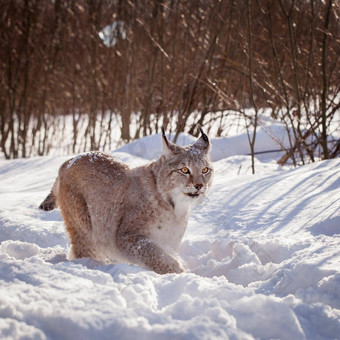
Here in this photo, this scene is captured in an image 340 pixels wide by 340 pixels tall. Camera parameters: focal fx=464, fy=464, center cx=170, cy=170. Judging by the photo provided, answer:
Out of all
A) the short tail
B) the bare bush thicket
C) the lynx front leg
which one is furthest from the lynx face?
the bare bush thicket

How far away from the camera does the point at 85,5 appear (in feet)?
31.2

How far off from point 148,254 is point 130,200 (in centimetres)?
50

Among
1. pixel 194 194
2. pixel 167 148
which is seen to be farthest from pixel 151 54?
pixel 194 194

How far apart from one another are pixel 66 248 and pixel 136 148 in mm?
3734

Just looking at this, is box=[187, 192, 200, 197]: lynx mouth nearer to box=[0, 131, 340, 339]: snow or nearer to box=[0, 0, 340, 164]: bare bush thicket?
box=[0, 131, 340, 339]: snow

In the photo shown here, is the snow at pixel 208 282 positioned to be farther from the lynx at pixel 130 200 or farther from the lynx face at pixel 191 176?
the lynx face at pixel 191 176

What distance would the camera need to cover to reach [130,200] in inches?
132

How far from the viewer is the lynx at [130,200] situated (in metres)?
3.25

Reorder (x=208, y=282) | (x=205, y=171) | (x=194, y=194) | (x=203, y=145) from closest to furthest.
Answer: (x=208, y=282)
(x=194, y=194)
(x=205, y=171)
(x=203, y=145)

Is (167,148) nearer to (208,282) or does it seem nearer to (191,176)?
(191,176)

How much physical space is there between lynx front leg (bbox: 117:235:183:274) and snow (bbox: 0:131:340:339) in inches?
8.4

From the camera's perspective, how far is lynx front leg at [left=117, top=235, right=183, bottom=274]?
116 inches

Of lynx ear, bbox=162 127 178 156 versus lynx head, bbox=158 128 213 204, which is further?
lynx ear, bbox=162 127 178 156

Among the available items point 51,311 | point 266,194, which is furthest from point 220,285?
point 266,194
